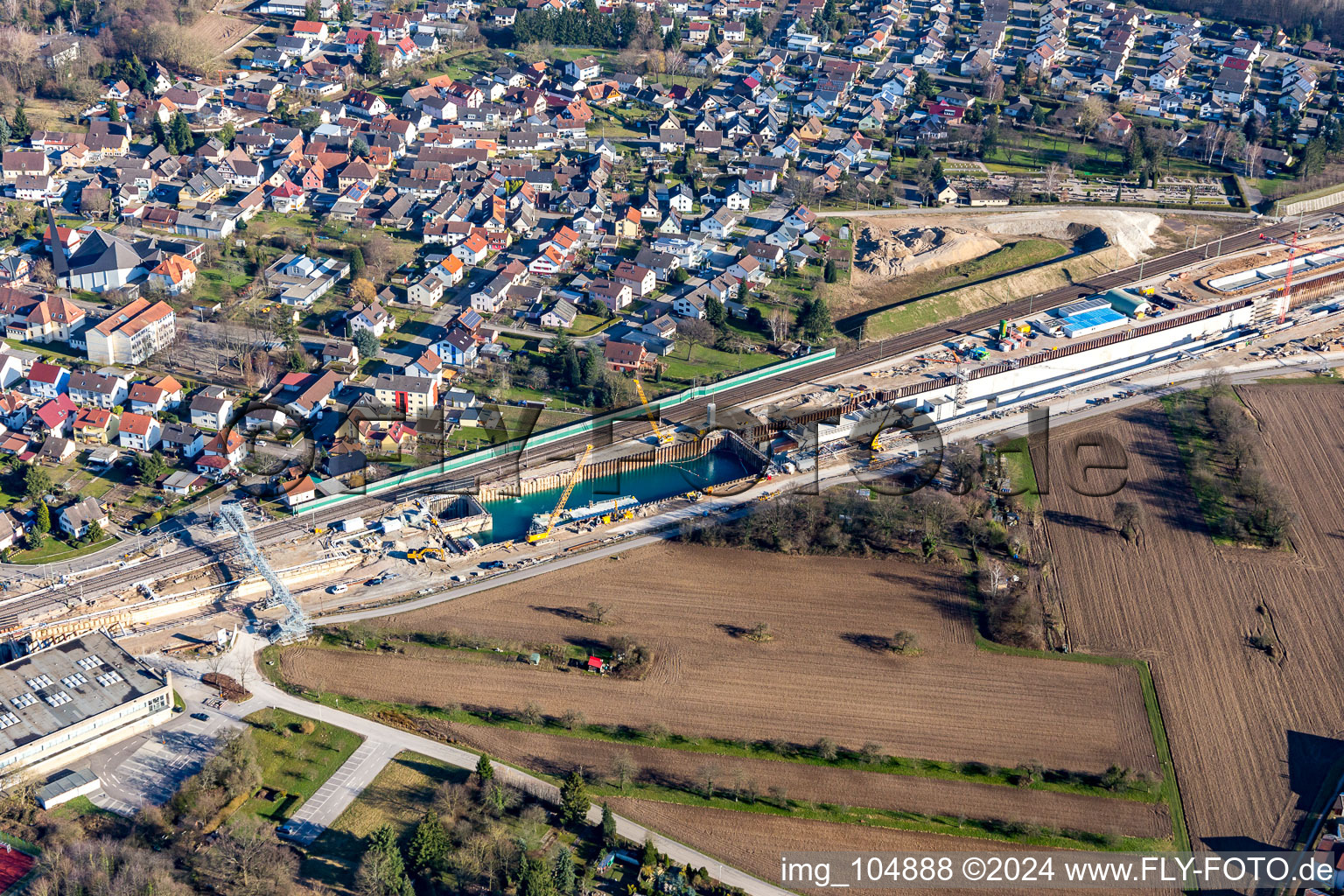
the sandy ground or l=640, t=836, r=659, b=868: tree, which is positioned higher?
the sandy ground

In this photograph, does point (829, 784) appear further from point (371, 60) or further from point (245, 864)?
point (371, 60)

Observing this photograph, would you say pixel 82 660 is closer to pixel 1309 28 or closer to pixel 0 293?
pixel 0 293

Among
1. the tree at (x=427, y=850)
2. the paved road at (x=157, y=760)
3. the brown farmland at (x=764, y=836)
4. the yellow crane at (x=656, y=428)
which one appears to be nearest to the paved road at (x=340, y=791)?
the tree at (x=427, y=850)

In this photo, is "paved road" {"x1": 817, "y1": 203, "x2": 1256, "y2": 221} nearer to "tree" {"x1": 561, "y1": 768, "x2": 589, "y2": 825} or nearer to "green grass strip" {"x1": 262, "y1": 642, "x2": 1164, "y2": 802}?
"green grass strip" {"x1": 262, "y1": 642, "x2": 1164, "y2": 802}

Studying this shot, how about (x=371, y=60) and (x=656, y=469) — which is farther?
(x=371, y=60)

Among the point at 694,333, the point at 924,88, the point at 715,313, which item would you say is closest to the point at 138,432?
the point at 694,333

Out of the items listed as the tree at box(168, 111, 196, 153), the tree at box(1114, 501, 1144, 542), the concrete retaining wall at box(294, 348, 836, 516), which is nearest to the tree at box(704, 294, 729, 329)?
the concrete retaining wall at box(294, 348, 836, 516)
